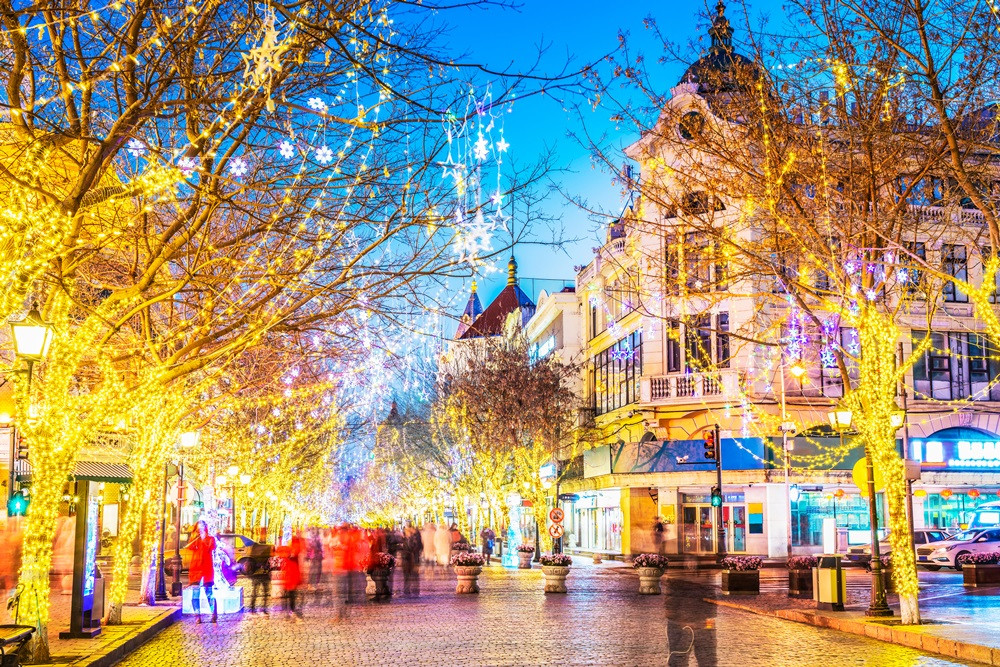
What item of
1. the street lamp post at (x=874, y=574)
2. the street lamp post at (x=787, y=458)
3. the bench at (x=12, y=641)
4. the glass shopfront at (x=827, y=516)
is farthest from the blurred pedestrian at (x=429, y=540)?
→ the bench at (x=12, y=641)

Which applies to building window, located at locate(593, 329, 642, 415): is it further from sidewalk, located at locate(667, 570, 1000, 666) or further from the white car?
sidewalk, located at locate(667, 570, 1000, 666)

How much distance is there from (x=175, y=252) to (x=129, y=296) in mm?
1118

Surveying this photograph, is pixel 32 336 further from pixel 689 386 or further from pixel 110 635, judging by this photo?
pixel 689 386

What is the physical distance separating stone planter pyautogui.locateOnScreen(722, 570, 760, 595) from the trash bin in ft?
17.0

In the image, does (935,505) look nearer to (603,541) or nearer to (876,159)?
(603,541)

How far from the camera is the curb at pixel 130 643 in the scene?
42.7 feet

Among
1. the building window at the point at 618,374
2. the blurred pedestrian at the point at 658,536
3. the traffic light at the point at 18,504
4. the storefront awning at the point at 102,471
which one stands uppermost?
the building window at the point at 618,374

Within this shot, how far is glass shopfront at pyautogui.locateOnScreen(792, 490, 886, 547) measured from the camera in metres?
44.2

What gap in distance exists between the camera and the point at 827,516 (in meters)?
44.7

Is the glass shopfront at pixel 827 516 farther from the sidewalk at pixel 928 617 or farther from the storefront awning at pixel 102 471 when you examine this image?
the storefront awning at pixel 102 471

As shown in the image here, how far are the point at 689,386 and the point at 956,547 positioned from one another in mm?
11174

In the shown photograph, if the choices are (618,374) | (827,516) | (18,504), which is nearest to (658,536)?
(18,504)

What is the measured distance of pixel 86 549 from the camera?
15.0 metres

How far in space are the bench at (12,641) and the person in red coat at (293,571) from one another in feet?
29.2
